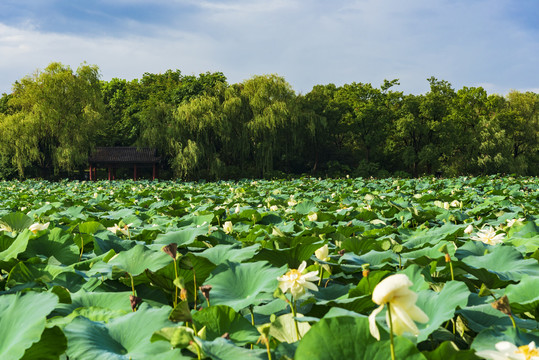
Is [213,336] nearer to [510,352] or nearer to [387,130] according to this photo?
[510,352]

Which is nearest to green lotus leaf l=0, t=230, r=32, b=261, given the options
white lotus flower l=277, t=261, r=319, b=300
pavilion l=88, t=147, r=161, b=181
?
white lotus flower l=277, t=261, r=319, b=300

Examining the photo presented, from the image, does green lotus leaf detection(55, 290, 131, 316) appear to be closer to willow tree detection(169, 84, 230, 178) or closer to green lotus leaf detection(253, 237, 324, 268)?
green lotus leaf detection(253, 237, 324, 268)

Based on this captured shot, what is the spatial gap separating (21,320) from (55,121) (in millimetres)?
26758

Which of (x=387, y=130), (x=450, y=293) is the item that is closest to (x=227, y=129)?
(x=387, y=130)

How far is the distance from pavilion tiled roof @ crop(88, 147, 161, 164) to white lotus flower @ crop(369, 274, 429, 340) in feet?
86.1

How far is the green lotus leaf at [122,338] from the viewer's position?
0.85 metres

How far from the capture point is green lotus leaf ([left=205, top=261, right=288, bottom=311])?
123cm

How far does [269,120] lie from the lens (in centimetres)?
2378

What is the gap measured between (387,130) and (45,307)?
1378 inches

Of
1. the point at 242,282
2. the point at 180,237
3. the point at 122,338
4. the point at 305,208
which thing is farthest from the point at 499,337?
the point at 305,208

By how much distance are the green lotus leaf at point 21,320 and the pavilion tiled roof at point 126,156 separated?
2578 centimetres

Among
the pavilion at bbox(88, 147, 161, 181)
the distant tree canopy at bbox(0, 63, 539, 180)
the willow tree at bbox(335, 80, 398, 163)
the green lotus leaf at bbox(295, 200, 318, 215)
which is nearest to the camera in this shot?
the green lotus leaf at bbox(295, 200, 318, 215)

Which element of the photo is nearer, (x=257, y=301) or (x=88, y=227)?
(x=257, y=301)

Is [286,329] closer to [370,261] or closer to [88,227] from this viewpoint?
[370,261]
